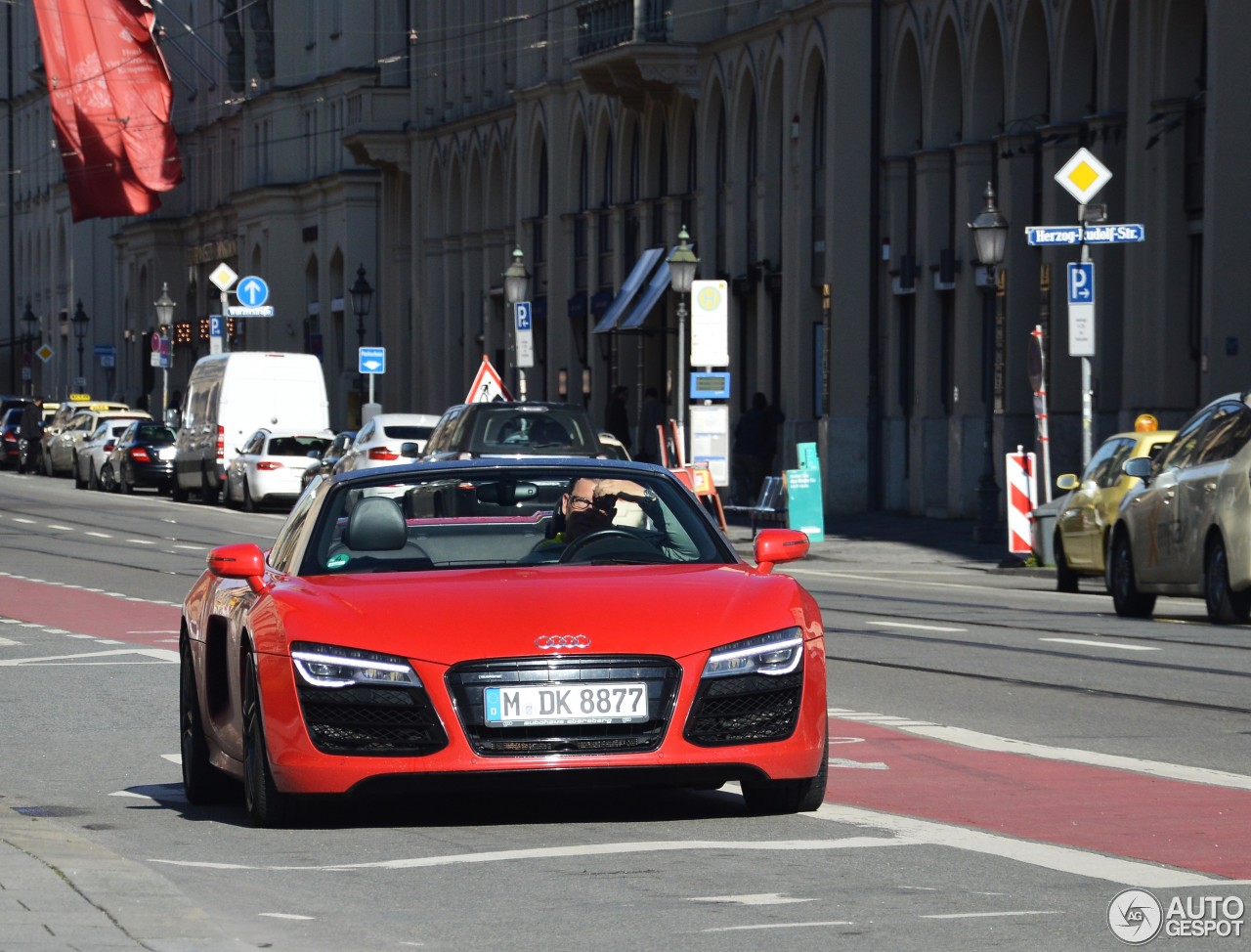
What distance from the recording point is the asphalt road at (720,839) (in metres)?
7.12

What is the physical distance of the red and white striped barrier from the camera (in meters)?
30.2

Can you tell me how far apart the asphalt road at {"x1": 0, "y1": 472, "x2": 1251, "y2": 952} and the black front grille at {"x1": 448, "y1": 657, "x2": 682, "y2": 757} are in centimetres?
32

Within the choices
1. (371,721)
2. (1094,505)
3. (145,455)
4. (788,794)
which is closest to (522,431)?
(1094,505)

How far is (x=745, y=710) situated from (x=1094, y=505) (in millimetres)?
16596

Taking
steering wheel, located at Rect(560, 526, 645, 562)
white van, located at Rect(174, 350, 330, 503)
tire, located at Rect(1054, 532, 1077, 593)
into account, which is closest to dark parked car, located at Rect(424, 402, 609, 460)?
tire, located at Rect(1054, 532, 1077, 593)

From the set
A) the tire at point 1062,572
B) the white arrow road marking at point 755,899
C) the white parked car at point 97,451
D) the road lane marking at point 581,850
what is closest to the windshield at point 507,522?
the road lane marking at point 581,850

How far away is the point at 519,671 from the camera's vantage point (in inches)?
346

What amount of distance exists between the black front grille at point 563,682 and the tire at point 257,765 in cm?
76

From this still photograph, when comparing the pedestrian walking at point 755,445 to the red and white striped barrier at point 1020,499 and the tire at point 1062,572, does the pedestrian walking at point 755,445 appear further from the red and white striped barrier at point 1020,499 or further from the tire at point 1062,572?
the tire at point 1062,572

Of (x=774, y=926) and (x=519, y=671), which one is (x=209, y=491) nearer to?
(x=519, y=671)

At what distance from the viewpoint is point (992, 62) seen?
131 feet

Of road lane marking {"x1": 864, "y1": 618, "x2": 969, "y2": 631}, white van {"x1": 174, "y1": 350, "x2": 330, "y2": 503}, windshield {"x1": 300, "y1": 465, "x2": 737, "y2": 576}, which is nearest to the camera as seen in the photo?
windshield {"x1": 300, "y1": 465, "x2": 737, "y2": 576}

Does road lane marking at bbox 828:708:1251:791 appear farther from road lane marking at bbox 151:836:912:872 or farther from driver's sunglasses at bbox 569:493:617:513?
driver's sunglasses at bbox 569:493:617:513

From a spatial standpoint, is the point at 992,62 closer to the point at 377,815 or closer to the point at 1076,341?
the point at 1076,341
